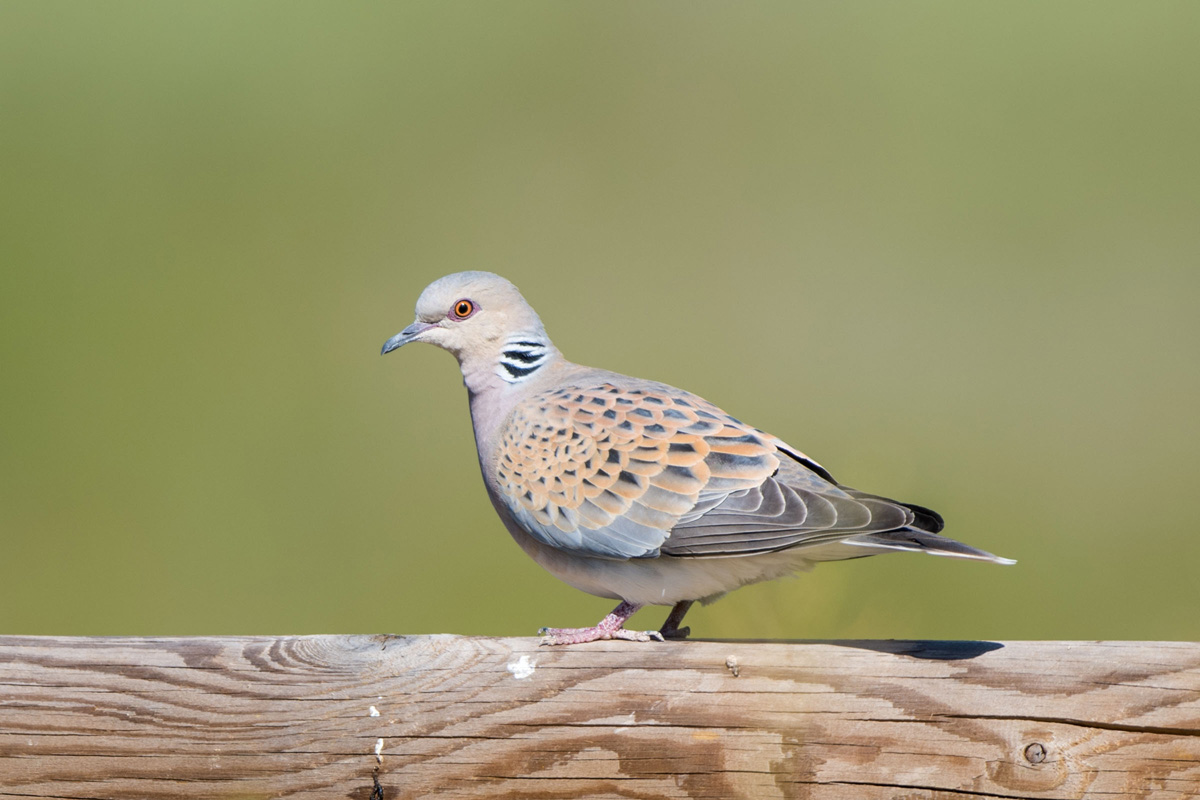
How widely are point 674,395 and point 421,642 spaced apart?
0.82 m

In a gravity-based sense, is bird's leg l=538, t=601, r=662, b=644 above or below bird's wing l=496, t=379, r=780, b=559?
below

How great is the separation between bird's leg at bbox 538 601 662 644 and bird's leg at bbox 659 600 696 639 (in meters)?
0.14

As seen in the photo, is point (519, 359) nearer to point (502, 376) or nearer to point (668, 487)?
point (502, 376)

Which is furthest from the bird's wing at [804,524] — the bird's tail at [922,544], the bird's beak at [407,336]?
the bird's beak at [407,336]

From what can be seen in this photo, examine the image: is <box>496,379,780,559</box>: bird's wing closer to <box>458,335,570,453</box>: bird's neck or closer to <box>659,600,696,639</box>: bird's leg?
<box>458,335,570,453</box>: bird's neck

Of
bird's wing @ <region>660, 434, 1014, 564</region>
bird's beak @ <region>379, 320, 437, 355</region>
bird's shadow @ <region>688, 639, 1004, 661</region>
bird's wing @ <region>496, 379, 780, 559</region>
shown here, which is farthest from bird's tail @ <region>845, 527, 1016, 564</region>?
bird's beak @ <region>379, 320, 437, 355</region>

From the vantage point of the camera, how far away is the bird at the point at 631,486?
1957mm

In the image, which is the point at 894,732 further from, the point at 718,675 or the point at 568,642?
the point at 568,642

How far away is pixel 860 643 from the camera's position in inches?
68.4

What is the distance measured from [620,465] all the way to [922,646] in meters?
0.71

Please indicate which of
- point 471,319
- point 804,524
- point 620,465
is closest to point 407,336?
point 471,319

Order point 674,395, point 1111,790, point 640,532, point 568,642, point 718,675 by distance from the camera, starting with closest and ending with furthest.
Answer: point 1111,790 → point 718,675 → point 568,642 → point 640,532 → point 674,395

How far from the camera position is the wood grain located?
1608mm

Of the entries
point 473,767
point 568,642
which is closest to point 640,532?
point 568,642
